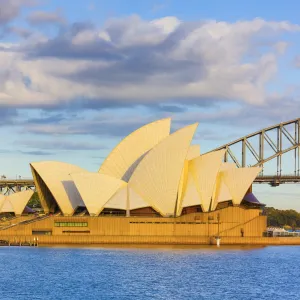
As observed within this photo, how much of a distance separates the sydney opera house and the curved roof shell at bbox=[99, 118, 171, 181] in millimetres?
1092

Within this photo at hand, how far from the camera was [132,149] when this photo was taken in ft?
312

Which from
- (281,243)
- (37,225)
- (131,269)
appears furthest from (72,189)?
(131,269)

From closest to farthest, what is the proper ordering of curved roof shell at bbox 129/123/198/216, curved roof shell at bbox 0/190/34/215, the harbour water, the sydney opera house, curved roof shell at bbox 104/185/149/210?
the harbour water → curved roof shell at bbox 129/123/198/216 → the sydney opera house → curved roof shell at bbox 104/185/149/210 → curved roof shell at bbox 0/190/34/215

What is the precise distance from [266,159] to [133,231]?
129 feet

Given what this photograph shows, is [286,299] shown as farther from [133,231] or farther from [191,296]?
[133,231]

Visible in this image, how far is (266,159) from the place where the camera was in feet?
410

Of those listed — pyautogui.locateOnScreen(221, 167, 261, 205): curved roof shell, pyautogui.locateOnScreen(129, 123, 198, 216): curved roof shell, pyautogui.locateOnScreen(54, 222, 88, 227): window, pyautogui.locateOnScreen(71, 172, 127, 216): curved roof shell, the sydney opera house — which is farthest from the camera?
pyautogui.locateOnScreen(71, 172, 127, 216): curved roof shell

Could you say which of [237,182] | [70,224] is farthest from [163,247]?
[237,182]

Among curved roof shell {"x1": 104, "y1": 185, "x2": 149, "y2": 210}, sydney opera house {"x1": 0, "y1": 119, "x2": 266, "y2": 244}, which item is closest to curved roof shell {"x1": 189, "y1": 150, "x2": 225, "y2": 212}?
sydney opera house {"x1": 0, "y1": 119, "x2": 266, "y2": 244}

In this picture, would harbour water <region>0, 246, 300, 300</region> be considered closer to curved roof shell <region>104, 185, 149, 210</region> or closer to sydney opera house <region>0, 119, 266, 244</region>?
A: sydney opera house <region>0, 119, 266, 244</region>

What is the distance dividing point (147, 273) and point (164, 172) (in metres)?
30.0

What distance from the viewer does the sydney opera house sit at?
3533 inches

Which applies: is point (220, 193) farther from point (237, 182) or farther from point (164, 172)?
point (164, 172)

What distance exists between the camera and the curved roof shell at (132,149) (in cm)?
9419
